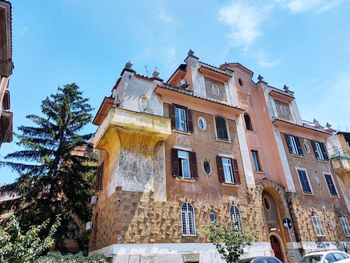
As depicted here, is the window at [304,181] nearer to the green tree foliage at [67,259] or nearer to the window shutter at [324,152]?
the window shutter at [324,152]

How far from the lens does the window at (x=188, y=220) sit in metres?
14.9

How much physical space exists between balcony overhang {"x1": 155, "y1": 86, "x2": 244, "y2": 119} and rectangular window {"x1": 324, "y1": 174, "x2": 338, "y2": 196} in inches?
439

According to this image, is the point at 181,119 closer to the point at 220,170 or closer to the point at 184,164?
the point at 184,164

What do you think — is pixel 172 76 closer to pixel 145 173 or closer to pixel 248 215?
pixel 145 173

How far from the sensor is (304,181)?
73.7 feet

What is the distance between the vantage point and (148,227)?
13.8m

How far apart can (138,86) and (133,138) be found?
4.08 metres

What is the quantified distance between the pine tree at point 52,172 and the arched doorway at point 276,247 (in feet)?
44.6

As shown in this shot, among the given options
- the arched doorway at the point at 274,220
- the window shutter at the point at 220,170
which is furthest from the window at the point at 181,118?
the arched doorway at the point at 274,220

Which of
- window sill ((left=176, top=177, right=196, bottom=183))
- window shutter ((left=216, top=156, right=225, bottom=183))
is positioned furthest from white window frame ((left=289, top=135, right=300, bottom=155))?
window sill ((left=176, top=177, right=196, bottom=183))

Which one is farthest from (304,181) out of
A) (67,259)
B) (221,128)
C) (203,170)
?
(67,259)

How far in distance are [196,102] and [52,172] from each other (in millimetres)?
11514

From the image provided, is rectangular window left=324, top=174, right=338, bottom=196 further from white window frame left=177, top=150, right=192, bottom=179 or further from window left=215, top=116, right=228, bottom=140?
white window frame left=177, top=150, right=192, bottom=179

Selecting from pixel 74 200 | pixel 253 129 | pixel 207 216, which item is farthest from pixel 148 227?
pixel 253 129
